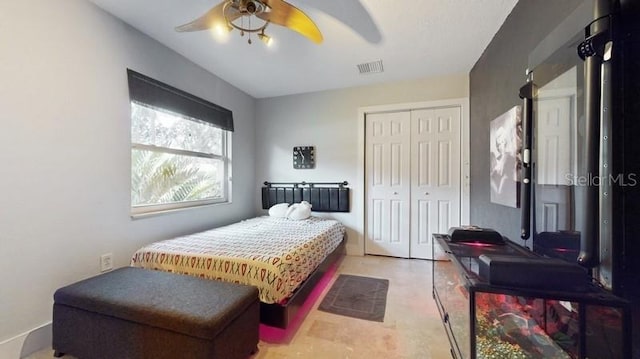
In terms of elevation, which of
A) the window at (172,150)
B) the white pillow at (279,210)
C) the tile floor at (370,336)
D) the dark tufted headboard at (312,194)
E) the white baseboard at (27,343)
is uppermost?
the window at (172,150)

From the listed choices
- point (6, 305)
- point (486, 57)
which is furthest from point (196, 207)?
point (486, 57)

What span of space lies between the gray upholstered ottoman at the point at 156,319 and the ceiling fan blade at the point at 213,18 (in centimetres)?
181

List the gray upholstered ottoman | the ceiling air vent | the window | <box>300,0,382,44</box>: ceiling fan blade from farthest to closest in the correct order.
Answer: the ceiling air vent → the window → <box>300,0,382,44</box>: ceiling fan blade → the gray upholstered ottoman

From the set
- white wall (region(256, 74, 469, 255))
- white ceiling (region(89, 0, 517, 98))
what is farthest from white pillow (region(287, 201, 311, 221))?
white ceiling (region(89, 0, 517, 98))

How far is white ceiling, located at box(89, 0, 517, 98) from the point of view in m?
1.94

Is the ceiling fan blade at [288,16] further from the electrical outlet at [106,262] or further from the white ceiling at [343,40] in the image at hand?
the electrical outlet at [106,262]

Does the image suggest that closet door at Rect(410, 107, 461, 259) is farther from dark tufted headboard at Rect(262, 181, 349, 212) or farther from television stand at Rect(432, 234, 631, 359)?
television stand at Rect(432, 234, 631, 359)

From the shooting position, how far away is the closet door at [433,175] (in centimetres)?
325

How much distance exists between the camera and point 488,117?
2441 mm

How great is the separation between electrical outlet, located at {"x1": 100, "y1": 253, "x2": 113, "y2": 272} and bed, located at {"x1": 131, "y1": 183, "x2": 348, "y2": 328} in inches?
6.2

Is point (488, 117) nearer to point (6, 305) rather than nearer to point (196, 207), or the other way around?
point (196, 207)

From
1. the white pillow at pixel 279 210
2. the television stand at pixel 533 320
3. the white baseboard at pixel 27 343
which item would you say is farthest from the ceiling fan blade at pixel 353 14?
the white baseboard at pixel 27 343

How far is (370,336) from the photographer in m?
1.75

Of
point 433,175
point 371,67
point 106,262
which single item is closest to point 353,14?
point 371,67
